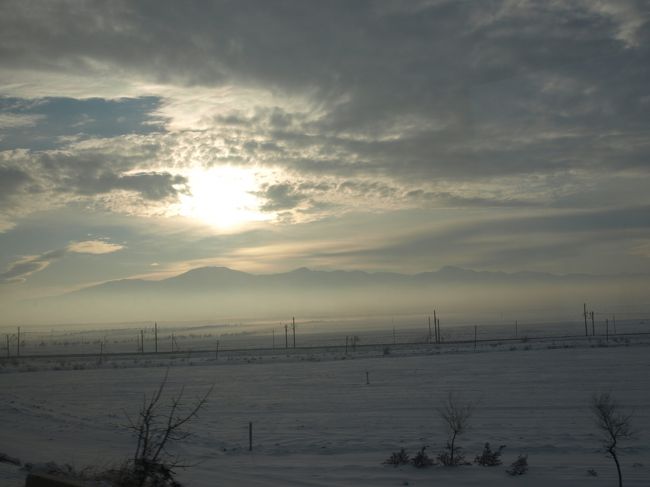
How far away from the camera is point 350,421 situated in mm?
21625

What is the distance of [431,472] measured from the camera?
48.0ft

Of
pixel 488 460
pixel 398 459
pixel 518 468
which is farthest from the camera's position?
pixel 398 459

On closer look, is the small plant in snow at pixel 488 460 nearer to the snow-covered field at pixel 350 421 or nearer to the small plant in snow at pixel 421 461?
the snow-covered field at pixel 350 421

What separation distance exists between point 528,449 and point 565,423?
3793 millimetres

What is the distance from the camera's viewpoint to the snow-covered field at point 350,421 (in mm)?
14648

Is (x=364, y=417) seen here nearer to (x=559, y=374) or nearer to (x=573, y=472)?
(x=573, y=472)

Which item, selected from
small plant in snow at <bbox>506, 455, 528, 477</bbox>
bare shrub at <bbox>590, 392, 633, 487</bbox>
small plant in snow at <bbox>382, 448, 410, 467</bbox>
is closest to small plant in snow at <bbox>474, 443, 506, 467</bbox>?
small plant in snow at <bbox>506, 455, 528, 477</bbox>

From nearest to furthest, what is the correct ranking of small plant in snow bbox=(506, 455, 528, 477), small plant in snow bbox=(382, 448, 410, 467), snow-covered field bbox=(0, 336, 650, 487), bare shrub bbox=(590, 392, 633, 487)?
bare shrub bbox=(590, 392, 633, 487)
small plant in snow bbox=(506, 455, 528, 477)
snow-covered field bbox=(0, 336, 650, 487)
small plant in snow bbox=(382, 448, 410, 467)

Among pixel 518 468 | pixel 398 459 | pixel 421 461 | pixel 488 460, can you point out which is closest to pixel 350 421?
pixel 398 459

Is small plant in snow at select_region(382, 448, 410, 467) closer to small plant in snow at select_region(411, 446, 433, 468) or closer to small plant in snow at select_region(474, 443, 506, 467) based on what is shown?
small plant in snow at select_region(411, 446, 433, 468)

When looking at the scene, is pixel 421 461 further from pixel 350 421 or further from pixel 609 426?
pixel 350 421

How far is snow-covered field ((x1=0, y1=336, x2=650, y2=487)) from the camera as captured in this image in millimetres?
14648

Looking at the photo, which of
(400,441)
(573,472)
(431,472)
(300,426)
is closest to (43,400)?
(300,426)

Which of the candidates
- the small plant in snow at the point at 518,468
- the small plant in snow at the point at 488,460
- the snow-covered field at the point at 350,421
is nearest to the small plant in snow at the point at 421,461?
the snow-covered field at the point at 350,421
